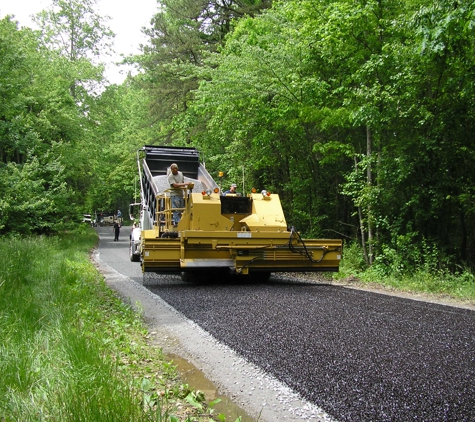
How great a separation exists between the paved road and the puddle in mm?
478

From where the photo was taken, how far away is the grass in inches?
102

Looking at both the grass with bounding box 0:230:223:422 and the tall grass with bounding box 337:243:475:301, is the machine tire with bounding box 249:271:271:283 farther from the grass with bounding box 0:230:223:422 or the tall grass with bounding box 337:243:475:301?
the grass with bounding box 0:230:223:422

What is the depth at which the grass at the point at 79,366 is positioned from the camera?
8.50 feet

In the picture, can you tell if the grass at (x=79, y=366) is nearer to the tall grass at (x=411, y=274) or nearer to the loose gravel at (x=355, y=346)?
the loose gravel at (x=355, y=346)

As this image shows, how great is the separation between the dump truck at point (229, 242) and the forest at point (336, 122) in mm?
2516

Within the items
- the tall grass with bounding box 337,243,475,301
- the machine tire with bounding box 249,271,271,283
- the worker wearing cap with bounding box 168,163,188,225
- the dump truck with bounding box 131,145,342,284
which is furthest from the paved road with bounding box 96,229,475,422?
the worker wearing cap with bounding box 168,163,188,225

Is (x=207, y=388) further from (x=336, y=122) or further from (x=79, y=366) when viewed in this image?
(x=336, y=122)

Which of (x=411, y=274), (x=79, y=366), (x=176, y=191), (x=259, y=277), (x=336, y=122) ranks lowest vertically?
(x=411, y=274)

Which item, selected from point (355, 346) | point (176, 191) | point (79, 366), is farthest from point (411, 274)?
point (79, 366)

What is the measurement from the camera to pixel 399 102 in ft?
34.1

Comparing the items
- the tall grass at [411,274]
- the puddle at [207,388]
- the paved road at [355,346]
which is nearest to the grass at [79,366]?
the puddle at [207,388]

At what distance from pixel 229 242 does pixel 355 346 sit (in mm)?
4607

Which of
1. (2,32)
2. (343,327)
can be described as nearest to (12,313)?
(343,327)

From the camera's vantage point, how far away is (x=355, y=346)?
4559 millimetres
